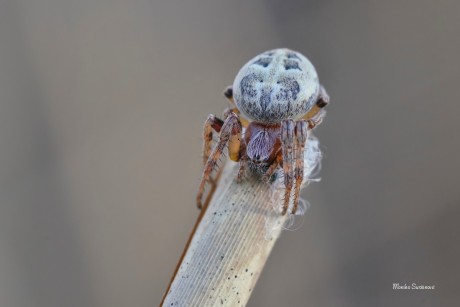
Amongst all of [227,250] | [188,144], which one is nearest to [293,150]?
[227,250]

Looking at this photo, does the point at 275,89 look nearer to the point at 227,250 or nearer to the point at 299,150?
the point at 299,150

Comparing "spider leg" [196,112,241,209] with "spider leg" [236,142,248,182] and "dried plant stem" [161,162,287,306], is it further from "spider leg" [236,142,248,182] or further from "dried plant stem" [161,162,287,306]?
"dried plant stem" [161,162,287,306]

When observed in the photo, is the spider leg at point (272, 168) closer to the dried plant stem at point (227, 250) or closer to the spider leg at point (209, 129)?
the dried plant stem at point (227, 250)

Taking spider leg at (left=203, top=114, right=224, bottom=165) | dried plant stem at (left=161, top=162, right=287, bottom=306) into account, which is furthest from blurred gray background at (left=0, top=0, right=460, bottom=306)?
dried plant stem at (left=161, top=162, right=287, bottom=306)

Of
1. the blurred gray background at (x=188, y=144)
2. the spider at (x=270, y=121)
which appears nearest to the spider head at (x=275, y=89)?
the spider at (x=270, y=121)

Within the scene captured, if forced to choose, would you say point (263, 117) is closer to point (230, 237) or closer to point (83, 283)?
point (230, 237)

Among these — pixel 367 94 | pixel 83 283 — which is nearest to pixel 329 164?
pixel 367 94
